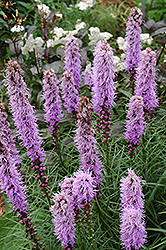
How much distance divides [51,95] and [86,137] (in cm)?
74

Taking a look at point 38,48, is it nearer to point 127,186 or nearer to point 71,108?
point 71,108

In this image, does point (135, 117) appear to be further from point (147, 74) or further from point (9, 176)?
point (9, 176)

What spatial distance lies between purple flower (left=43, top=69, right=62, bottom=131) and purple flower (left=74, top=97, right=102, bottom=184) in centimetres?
65

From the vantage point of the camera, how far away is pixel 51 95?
2.53 m

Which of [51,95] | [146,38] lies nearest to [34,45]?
[146,38]

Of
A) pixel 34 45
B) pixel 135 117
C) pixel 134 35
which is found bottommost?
pixel 34 45

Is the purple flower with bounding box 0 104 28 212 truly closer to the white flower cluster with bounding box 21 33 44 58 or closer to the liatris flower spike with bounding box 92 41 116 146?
the liatris flower spike with bounding box 92 41 116 146

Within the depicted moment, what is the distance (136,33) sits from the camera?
288cm

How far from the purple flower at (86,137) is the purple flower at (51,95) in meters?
0.65

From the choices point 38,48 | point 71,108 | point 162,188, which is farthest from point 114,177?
point 38,48

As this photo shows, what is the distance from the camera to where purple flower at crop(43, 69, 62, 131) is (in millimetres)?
2480

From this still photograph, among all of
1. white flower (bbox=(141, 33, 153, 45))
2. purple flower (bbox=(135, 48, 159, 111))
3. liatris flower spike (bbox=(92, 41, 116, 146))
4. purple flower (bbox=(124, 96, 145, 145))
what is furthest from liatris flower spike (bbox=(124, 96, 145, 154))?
white flower (bbox=(141, 33, 153, 45))

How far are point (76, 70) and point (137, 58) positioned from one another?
67 centimetres

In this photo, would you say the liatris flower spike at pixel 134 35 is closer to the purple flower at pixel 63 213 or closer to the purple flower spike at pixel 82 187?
the purple flower spike at pixel 82 187
